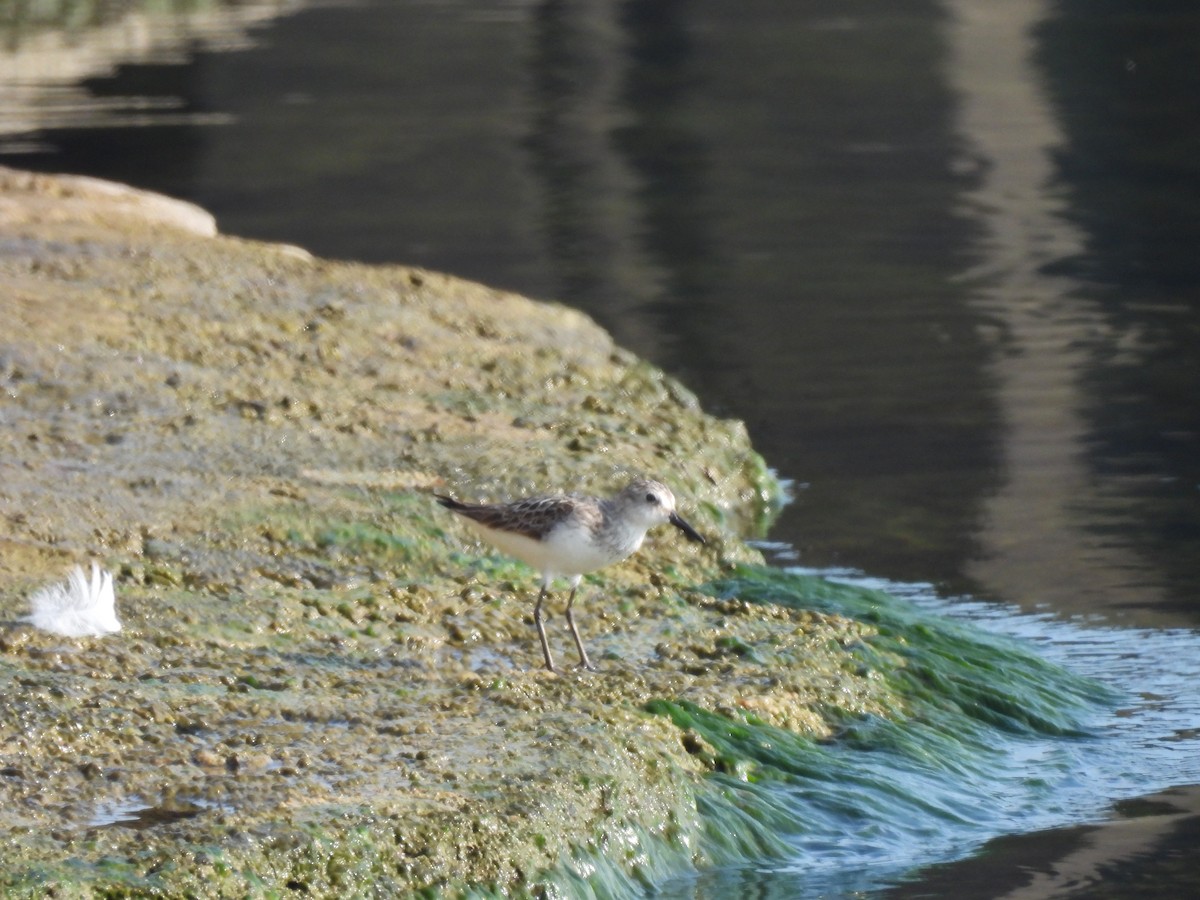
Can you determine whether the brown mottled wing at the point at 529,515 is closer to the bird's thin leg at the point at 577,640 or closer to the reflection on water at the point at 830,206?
the bird's thin leg at the point at 577,640

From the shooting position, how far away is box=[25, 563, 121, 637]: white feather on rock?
19.9 feet

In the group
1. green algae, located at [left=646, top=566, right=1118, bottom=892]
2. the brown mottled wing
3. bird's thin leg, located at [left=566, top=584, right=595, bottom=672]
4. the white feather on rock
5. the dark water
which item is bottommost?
the dark water

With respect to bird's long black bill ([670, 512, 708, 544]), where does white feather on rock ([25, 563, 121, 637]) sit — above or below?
above

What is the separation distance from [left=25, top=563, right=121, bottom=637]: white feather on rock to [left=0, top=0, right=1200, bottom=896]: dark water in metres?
2.10

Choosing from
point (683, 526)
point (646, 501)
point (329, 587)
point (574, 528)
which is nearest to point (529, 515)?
point (574, 528)

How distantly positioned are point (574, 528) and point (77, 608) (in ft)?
4.92

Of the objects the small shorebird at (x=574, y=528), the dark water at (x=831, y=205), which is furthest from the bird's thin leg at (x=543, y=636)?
the dark water at (x=831, y=205)

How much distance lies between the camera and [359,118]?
21.8 metres

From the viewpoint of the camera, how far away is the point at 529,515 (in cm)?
650

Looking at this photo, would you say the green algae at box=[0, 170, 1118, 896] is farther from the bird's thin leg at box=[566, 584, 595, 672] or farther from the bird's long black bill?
the bird's long black bill

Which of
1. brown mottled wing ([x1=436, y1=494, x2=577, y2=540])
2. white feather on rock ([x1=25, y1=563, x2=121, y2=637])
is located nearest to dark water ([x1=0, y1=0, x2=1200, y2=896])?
brown mottled wing ([x1=436, y1=494, x2=577, y2=540])

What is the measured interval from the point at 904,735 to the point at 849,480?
11.7 feet

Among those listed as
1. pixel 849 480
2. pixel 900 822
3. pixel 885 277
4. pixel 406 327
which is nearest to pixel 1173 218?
pixel 885 277

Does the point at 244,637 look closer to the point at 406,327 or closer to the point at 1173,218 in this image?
the point at 406,327
